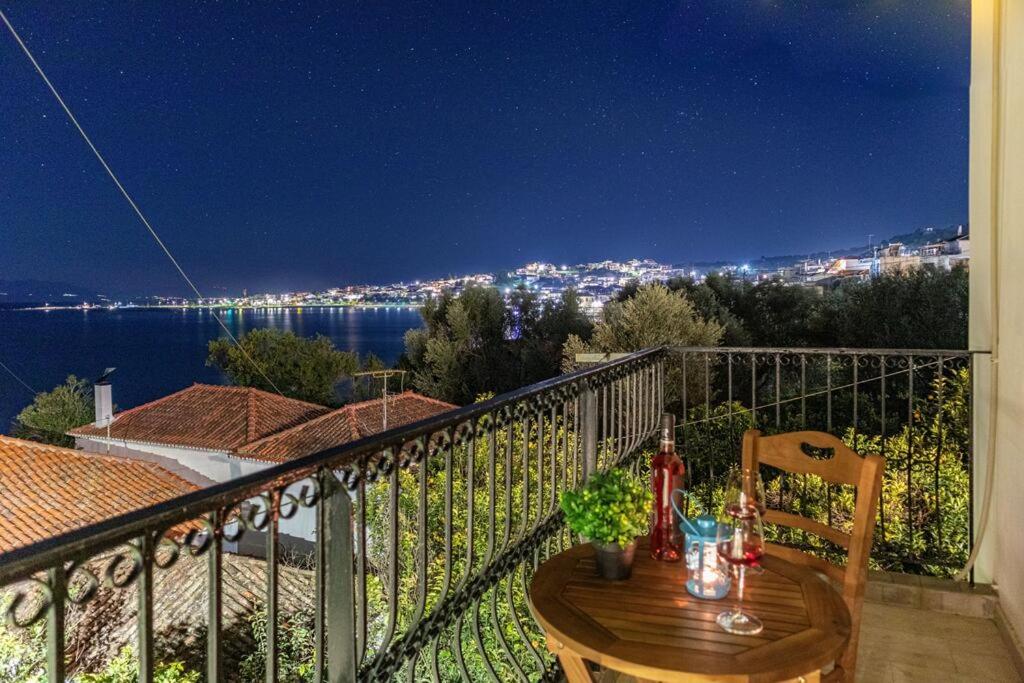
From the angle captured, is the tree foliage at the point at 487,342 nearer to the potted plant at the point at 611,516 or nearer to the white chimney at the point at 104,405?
the white chimney at the point at 104,405

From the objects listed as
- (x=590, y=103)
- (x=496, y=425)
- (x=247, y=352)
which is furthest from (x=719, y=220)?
(x=496, y=425)

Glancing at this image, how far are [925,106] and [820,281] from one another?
630cm

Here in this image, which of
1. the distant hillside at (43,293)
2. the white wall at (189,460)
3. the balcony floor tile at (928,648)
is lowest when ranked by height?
the white wall at (189,460)

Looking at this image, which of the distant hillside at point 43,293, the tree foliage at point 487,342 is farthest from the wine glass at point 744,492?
the distant hillside at point 43,293

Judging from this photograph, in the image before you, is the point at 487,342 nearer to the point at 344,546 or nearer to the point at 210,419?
the point at 210,419

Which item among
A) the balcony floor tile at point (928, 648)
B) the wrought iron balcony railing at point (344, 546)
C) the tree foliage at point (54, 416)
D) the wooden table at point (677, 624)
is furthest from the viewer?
the tree foliage at point (54, 416)

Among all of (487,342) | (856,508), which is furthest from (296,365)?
(856,508)

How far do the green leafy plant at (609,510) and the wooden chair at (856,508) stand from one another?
0.51 meters

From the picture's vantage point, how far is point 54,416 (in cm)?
3359

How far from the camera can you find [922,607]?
3336mm

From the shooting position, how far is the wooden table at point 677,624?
1.29 meters

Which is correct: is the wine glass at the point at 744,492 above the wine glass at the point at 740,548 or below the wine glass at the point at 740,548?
above

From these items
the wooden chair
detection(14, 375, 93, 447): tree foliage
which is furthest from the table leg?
detection(14, 375, 93, 447): tree foliage

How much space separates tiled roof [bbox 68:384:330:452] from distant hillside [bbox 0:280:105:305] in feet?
121
